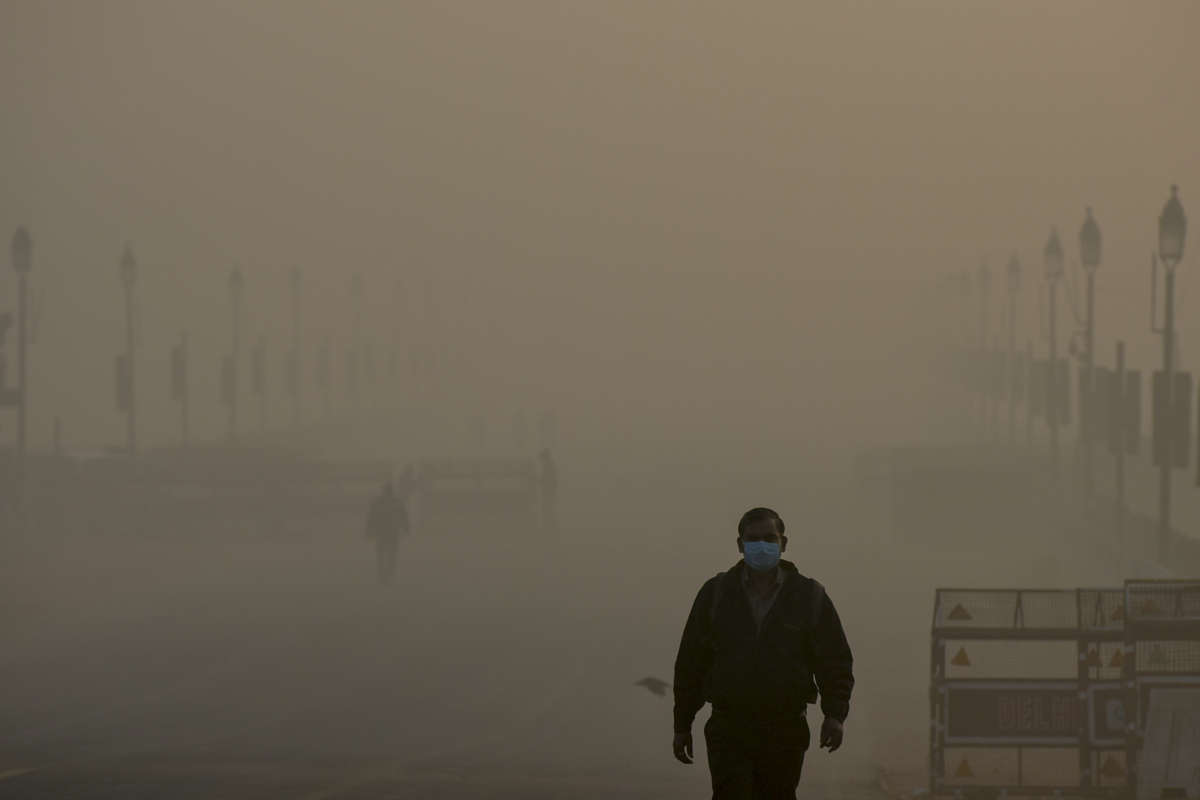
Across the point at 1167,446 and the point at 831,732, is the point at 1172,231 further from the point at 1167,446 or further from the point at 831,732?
the point at 831,732

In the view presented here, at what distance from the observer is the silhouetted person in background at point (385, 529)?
1720 inches

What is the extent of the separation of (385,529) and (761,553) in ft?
111

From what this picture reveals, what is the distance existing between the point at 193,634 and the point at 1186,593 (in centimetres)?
1982

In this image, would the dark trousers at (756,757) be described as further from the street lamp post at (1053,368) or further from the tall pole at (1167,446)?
the street lamp post at (1053,368)

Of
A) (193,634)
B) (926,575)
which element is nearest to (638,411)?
(926,575)

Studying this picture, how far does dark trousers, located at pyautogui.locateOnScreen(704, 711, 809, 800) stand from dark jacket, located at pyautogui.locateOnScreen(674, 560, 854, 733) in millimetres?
51

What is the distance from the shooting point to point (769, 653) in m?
10.5

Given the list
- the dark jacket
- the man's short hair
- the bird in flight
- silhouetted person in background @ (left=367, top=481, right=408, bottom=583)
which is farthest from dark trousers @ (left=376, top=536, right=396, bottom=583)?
the man's short hair

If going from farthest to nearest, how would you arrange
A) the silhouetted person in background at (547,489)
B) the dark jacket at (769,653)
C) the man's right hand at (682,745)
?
1. the silhouetted person in background at (547,489)
2. the man's right hand at (682,745)
3. the dark jacket at (769,653)

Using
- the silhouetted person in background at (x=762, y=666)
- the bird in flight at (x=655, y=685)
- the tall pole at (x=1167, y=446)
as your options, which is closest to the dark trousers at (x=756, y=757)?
the silhouetted person in background at (x=762, y=666)

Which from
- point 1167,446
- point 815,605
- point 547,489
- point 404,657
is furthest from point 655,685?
point 547,489

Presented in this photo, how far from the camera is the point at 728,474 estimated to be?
313 ft

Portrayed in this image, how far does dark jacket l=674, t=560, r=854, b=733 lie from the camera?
1052 cm

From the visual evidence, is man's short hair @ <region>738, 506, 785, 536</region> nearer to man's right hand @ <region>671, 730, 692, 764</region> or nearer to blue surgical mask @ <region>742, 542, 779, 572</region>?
blue surgical mask @ <region>742, 542, 779, 572</region>
